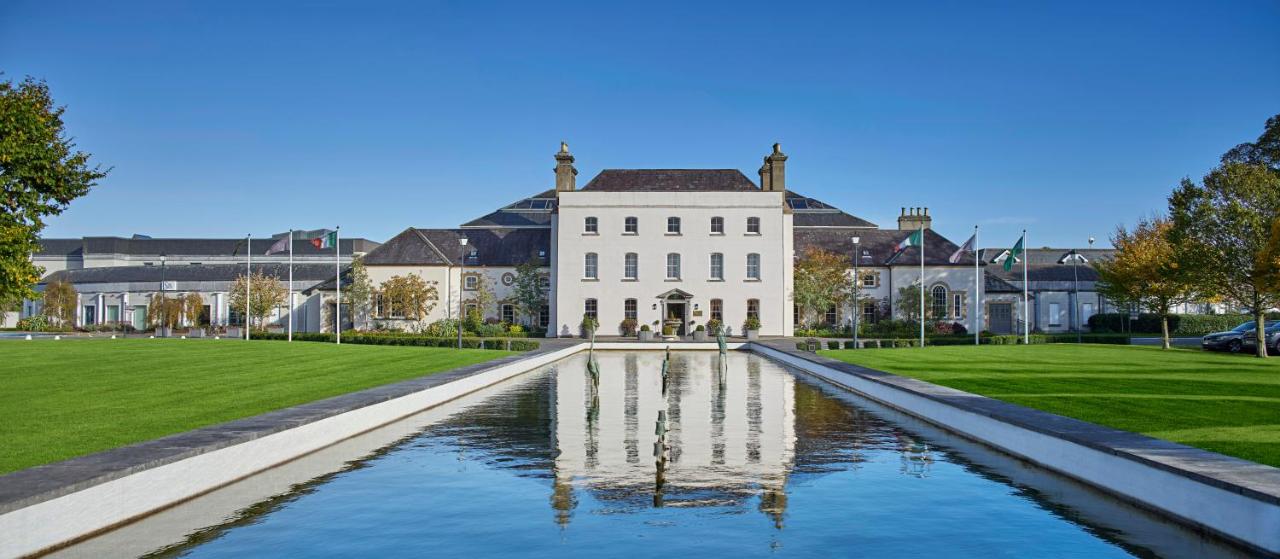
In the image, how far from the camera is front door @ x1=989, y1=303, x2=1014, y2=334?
63.7 metres

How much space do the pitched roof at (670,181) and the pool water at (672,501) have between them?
4241 cm

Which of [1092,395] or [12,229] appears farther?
[12,229]

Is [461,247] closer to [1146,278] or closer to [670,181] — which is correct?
[670,181]

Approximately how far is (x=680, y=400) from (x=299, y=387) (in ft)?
28.5

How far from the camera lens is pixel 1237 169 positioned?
111 ft

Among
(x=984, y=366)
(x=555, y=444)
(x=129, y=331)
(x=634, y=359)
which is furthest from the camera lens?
(x=129, y=331)

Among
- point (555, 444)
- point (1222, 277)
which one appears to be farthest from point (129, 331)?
point (1222, 277)

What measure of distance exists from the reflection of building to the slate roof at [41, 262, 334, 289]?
54.1 metres

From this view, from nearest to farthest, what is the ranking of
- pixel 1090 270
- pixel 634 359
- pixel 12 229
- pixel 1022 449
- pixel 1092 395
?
pixel 1022 449 → pixel 1092 395 → pixel 12 229 → pixel 634 359 → pixel 1090 270

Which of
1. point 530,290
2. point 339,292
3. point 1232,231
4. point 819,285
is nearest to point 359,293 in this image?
point 339,292

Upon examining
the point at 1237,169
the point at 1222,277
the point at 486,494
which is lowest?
the point at 486,494

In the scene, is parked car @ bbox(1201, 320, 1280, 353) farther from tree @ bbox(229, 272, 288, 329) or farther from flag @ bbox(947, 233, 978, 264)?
tree @ bbox(229, 272, 288, 329)

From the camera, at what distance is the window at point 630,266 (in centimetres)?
5796

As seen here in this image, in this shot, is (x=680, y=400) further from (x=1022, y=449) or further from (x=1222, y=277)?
(x=1222, y=277)
